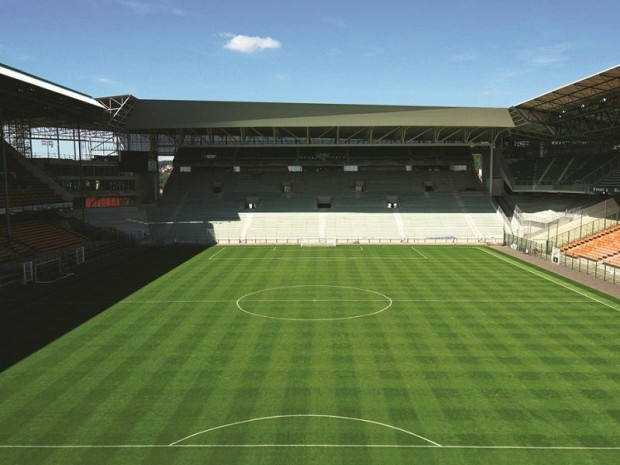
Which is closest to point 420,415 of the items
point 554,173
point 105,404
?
point 105,404

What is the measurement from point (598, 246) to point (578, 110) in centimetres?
1480

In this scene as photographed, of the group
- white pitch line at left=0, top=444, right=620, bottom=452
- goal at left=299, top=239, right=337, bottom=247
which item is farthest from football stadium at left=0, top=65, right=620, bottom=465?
goal at left=299, top=239, right=337, bottom=247

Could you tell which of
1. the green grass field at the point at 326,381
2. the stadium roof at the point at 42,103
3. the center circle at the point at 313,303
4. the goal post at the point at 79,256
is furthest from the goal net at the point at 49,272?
the center circle at the point at 313,303

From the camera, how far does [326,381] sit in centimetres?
1540

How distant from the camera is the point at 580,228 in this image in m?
42.0

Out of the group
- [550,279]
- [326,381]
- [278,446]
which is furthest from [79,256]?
[550,279]

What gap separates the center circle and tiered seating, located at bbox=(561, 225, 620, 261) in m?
19.6

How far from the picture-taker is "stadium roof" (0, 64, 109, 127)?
32812 mm

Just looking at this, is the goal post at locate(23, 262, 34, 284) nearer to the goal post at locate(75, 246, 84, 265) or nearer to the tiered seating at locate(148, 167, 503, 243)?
the goal post at locate(75, 246, 84, 265)

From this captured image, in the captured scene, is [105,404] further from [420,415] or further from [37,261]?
[37,261]

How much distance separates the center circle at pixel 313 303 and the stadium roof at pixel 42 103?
21.0 meters

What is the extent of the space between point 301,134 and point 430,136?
17142 millimetres

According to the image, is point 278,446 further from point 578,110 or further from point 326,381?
point 578,110

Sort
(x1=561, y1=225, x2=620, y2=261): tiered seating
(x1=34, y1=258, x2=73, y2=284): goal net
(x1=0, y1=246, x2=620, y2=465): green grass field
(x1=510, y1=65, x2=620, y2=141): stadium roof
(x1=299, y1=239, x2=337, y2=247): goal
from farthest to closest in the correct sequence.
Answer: (x1=299, y1=239, x2=337, y2=247): goal → (x1=510, y1=65, x2=620, y2=141): stadium roof → (x1=561, y1=225, x2=620, y2=261): tiered seating → (x1=34, y1=258, x2=73, y2=284): goal net → (x1=0, y1=246, x2=620, y2=465): green grass field
